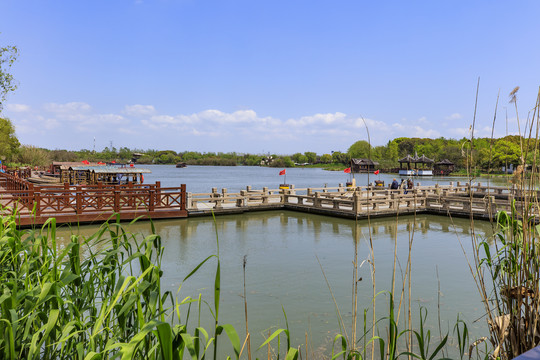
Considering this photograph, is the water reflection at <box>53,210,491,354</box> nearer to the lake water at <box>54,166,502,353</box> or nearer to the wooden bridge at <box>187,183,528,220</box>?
the lake water at <box>54,166,502,353</box>

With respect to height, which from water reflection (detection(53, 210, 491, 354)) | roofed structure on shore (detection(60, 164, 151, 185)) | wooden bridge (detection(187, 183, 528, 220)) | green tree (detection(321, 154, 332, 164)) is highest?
green tree (detection(321, 154, 332, 164))

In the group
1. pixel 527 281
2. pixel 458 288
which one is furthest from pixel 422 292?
pixel 527 281

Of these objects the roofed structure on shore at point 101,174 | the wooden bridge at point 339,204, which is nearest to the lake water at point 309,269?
the wooden bridge at point 339,204

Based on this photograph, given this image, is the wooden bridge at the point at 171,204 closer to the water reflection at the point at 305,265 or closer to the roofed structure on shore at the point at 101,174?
the water reflection at the point at 305,265

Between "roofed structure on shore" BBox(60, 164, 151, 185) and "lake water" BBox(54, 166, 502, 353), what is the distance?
835 cm

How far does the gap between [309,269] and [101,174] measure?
1929 centimetres

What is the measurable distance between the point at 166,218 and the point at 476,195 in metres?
15.1

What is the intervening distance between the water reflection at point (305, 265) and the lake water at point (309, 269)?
0.04 ft

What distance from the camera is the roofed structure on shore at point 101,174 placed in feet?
64.4

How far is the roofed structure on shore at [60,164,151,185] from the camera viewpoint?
19.6 m

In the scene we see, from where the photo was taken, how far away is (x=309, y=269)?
6934 mm

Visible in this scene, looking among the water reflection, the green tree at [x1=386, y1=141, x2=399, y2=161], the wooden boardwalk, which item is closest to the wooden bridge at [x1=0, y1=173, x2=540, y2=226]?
the wooden boardwalk

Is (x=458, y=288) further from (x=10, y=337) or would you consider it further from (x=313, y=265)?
(x=10, y=337)

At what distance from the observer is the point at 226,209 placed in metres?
13.9
